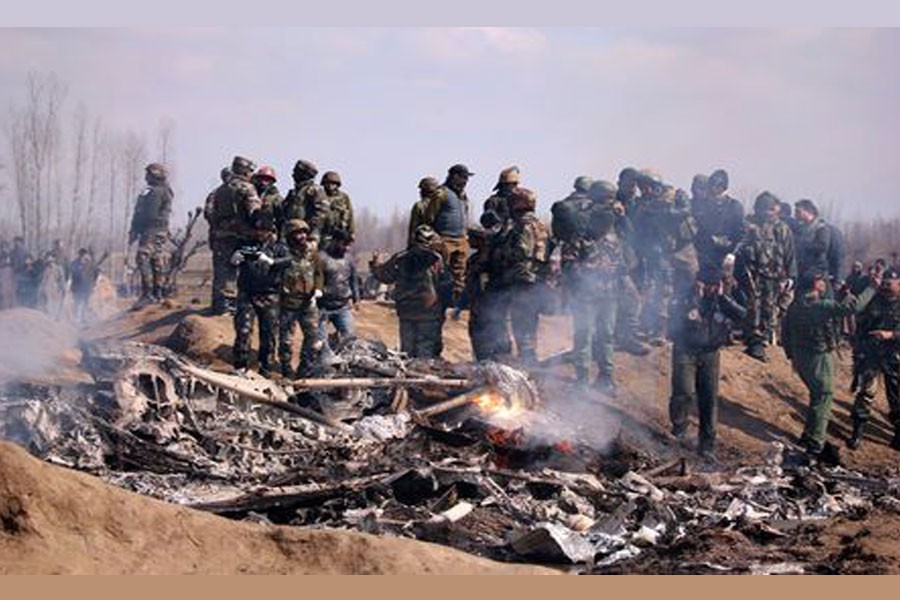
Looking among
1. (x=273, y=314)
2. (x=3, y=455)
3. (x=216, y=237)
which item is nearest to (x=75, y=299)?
(x=216, y=237)

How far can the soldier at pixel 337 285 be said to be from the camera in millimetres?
13383

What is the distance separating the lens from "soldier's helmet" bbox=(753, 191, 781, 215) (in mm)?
15406

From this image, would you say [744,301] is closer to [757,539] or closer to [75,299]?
[757,539]

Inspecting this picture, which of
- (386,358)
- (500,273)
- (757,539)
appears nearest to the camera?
(757,539)

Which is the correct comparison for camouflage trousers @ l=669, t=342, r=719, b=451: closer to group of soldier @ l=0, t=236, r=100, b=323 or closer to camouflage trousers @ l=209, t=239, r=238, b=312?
camouflage trousers @ l=209, t=239, r=238, b=312

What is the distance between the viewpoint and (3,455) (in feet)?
22.7

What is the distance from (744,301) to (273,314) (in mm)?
6153

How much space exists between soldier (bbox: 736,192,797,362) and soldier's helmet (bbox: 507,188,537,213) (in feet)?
11.7

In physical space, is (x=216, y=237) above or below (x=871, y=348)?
above

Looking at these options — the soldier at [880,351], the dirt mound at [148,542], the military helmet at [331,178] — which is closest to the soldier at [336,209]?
the military helmet at [331,178]

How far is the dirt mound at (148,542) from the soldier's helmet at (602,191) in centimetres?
768

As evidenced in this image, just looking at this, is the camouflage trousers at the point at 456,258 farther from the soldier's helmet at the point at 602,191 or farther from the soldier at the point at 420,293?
the soldier's helmet at the point at 602,191

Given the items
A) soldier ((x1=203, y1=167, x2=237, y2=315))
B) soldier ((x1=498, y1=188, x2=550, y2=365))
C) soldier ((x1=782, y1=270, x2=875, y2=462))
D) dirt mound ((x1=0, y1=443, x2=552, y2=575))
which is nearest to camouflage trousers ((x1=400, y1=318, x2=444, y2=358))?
soldier ((x1=498, y1=188, x2=550, y2=365))

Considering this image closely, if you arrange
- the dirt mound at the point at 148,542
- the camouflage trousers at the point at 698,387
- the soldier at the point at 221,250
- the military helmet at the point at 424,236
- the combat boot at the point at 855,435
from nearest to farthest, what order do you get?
the dirt mound at the point at 148,542
the camouflage trousers at the point at 698,387
the military helmet at the point at 424,236
the combat boot at the point at 855,435
the soldier at the point at 221,250
